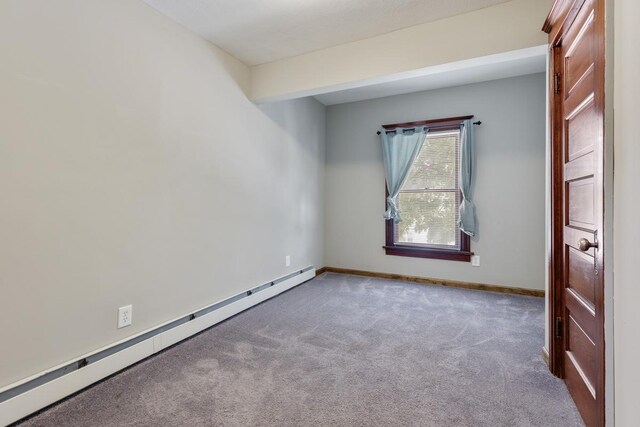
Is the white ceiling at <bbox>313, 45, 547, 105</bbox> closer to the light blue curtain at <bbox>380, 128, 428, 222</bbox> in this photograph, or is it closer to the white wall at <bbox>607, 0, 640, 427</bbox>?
the light blue curtain at <bbox>380, 128, 428, 222</bbox>

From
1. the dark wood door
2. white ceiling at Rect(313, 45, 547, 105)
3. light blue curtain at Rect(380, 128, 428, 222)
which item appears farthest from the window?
the dark wood door

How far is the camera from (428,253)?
154 inches

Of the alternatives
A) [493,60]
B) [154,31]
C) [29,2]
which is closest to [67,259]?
[29,2]

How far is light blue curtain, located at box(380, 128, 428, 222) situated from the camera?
390cm

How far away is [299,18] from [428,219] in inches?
109

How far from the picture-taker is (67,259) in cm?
167

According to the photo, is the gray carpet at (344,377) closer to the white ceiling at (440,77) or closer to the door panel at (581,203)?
the door panel at (581,203)

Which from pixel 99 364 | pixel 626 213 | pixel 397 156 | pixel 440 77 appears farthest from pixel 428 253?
pixel 99 364

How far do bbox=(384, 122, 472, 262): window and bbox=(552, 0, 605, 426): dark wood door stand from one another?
6.57ft

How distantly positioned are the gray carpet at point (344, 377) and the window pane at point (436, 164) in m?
1.67

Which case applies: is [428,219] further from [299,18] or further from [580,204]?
[299,18]

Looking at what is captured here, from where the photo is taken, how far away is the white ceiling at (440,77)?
242 cm

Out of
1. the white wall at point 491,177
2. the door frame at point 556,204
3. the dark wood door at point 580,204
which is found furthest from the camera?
the white wall at point 491,177

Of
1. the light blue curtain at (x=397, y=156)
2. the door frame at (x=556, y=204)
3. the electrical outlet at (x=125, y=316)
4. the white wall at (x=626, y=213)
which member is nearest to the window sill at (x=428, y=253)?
the light blue curtain at (x=397, y=156)
